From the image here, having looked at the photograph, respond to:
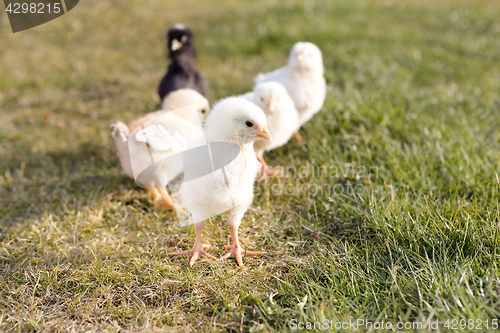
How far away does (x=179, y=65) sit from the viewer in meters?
4.01

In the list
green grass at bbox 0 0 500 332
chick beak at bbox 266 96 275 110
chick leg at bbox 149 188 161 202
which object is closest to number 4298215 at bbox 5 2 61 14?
green grass at bbox 0 0 500 332

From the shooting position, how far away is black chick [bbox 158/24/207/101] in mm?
3965

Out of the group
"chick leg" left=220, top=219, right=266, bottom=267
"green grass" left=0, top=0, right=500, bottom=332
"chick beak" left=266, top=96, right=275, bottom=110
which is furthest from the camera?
"chick beak" left=266, top=96, right=275, bottom=110

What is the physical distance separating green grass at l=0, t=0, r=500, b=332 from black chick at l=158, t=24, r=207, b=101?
0.74 metres

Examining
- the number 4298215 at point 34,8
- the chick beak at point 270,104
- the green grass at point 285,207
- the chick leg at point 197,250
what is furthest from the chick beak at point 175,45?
the chick leg at point 197,250

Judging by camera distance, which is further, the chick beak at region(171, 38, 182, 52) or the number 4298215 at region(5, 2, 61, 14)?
the number 4298215 at region(5, 2, 61, 14)

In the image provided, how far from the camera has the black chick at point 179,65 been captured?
3965mm

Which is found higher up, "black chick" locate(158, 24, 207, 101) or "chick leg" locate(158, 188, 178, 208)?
"black chick" locate(158, 24, 207, 101)

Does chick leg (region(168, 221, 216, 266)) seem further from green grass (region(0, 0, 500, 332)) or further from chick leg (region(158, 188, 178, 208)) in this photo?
chick leg (region(158, 188, 178, 208))

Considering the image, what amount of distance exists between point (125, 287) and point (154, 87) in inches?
141

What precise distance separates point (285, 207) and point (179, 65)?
2009mm

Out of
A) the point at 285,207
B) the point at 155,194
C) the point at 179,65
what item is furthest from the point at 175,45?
the point at 285,207

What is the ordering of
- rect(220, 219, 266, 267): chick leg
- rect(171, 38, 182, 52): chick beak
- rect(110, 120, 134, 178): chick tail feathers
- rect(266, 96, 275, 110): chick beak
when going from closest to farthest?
rect(220, 219, 266, 267): chick leg → rect(110, 120, 134, 178): chick tail feathers → rect(266, 96, 275, 110): chick beak → rect(171, 38, 182, 52): chick beak

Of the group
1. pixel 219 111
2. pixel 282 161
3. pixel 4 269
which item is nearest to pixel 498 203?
pixel 282 161
